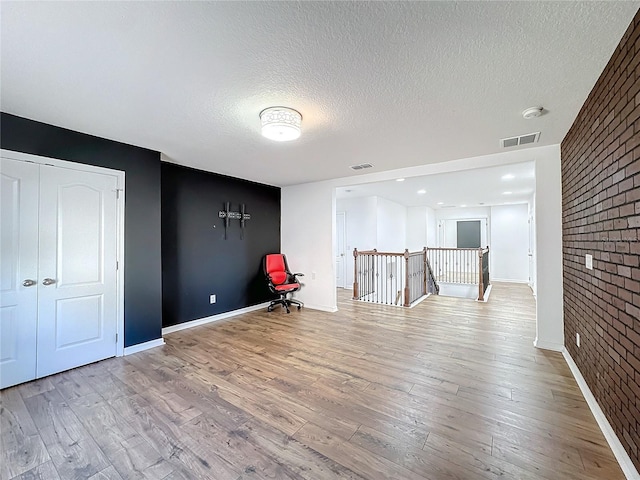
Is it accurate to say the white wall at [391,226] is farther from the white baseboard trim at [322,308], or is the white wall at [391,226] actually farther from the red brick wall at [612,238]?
the red brick wall at [612,238]

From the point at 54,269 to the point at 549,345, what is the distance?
5.58 m

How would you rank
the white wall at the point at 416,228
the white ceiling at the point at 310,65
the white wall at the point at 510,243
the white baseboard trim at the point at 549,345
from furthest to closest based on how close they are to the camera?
the white wall at the point at 416,228
the white wall at the point at 510,243
the white baseboard trim at the point at 549,345
the white ceiling at the point at 310,65

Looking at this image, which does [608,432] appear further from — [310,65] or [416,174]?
[416,174]

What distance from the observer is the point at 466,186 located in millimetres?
6070

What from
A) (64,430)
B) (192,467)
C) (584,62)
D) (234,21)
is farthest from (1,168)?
(584,62)

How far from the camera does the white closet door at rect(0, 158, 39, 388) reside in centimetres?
248

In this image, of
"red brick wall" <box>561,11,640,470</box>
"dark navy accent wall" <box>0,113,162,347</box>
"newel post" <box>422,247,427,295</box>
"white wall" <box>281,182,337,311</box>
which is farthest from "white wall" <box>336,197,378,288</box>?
"dark navy accent wall" <box>0,113,162,347</box>

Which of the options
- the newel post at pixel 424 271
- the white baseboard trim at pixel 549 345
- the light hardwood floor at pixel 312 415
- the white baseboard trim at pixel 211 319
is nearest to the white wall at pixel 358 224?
the newel post at pixel 424 271

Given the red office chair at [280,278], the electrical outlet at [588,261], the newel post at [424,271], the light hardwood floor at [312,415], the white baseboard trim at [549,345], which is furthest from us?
the newel post at [424,271]

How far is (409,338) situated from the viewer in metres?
3.72

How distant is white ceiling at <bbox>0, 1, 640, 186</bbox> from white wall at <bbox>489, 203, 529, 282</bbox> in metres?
6.84

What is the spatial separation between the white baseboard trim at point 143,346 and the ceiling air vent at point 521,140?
4.86 m

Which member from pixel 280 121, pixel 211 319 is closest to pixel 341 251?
pixel 211 319

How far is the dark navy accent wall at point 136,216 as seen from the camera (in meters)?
2.96
